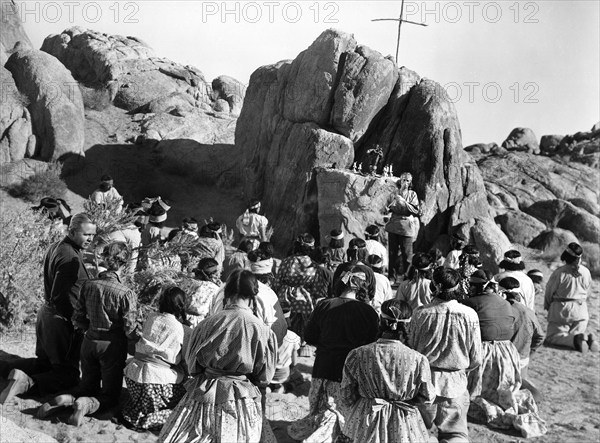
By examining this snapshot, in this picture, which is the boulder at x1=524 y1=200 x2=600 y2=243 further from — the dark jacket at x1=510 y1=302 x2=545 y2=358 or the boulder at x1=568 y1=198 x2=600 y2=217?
the dark jacket at x1=510 y1=302 x2=545 y2=358

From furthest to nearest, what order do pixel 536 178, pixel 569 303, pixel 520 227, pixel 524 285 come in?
pixel 536 178
pixel 520 227
pixel 569 303
pixel 524 285

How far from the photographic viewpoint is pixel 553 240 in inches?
712

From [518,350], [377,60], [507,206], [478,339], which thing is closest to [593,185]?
[507,206]

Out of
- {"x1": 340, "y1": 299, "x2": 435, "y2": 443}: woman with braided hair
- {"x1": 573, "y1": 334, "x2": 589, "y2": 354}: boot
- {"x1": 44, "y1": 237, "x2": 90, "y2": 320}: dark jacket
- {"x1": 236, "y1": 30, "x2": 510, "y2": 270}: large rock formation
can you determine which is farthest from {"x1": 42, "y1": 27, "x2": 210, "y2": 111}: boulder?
{"x1": 340, "y1": 299, "x2": 435, "y2": 443}: woman with braided hair

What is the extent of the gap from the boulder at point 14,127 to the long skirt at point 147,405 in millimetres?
14553

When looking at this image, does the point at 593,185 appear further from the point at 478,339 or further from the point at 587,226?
the point at 478,339

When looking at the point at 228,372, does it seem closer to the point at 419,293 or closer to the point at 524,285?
the point at 419,293

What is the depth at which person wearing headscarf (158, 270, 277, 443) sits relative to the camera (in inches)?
193

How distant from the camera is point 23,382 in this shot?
6.60 metres

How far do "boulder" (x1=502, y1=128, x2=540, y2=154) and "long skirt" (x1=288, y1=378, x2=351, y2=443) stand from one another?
31.0 meters

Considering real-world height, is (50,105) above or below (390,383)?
above

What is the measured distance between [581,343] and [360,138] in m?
9.03

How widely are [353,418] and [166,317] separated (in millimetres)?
2184

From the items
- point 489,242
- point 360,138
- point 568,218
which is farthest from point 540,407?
point 568,218
